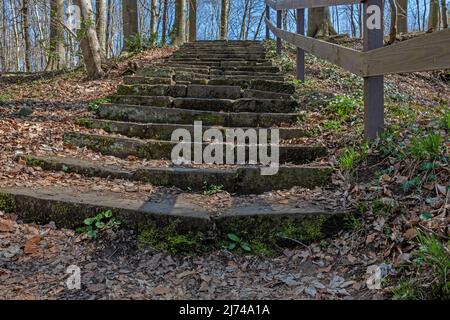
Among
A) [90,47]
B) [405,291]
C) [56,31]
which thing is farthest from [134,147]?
[56,31]

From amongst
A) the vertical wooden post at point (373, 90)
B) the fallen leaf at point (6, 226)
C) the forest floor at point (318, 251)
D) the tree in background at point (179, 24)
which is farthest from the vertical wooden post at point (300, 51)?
the tree in background at point (179, 24)

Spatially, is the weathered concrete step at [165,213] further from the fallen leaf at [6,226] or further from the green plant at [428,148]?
the green plant at [428,148]

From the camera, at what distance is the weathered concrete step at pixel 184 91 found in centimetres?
530

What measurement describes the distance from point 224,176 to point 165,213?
794mm

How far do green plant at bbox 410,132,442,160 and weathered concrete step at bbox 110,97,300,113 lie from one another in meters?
2.18

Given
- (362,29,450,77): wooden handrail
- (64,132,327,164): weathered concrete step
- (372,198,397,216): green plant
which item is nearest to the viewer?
(362,29,450,77): wooden handrail

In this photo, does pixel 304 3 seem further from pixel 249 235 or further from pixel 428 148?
pixel 249 235

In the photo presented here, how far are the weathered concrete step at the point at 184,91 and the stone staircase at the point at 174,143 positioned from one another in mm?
14

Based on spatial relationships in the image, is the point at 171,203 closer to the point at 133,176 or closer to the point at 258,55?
the point at 133,176

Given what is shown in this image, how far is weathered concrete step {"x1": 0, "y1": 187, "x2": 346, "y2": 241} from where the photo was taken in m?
2.70

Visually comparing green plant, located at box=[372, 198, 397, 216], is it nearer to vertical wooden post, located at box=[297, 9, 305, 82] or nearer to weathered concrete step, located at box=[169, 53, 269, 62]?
vertical wooden post, located at box=[297, 9, 305, 82]

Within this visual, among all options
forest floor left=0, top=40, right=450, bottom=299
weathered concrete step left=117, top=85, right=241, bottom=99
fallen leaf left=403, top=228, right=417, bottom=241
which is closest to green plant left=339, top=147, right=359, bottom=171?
forest floor left=0, top=40, right=450, bottom=299
